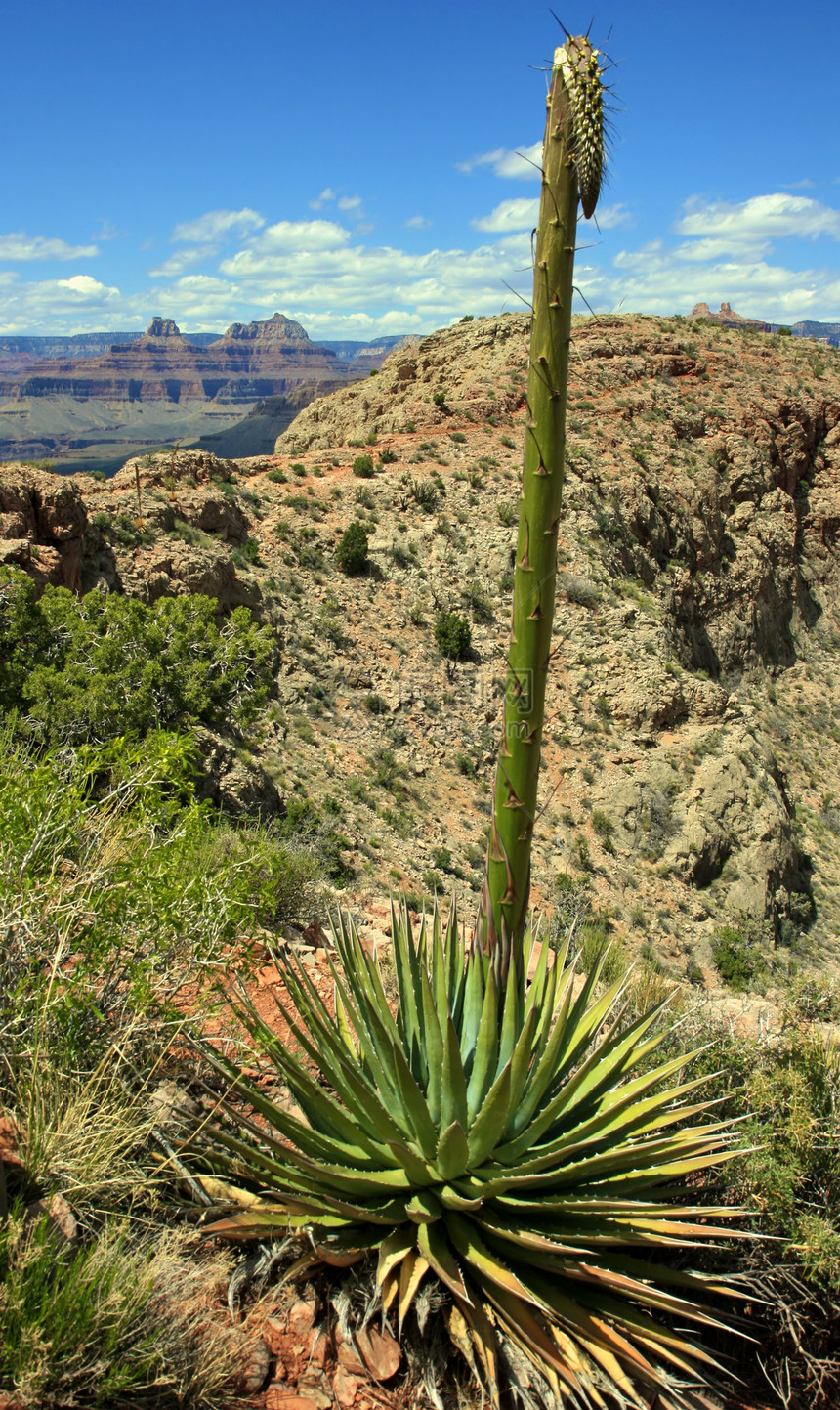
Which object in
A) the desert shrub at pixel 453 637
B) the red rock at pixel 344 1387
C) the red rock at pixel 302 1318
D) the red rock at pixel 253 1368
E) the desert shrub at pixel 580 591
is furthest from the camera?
the desert shrub at pixel 580 591

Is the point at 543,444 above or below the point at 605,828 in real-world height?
above

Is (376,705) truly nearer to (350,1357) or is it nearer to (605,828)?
(605,828)

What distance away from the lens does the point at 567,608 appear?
69.1ft

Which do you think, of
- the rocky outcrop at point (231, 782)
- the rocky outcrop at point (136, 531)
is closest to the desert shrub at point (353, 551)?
the rocky outcrop at point (136, 531)

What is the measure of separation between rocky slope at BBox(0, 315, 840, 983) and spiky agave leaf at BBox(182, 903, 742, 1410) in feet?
19.5

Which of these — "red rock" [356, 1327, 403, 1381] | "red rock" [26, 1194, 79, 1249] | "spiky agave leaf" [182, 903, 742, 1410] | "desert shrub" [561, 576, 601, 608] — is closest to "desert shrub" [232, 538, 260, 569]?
"desert shrub" [561, 576, 601, 608]

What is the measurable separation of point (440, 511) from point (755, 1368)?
20.5 meters

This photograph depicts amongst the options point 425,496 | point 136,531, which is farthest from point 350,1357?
point 425,496

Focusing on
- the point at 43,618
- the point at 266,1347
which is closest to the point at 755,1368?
the point at 266,1347

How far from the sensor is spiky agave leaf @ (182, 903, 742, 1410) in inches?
104

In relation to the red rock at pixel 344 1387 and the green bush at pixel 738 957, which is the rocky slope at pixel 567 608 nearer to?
the green bush at pixel 738 957

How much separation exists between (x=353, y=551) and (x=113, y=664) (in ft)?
35.8

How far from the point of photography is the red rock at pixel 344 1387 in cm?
261

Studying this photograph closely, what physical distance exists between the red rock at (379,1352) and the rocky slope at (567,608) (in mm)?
6345
